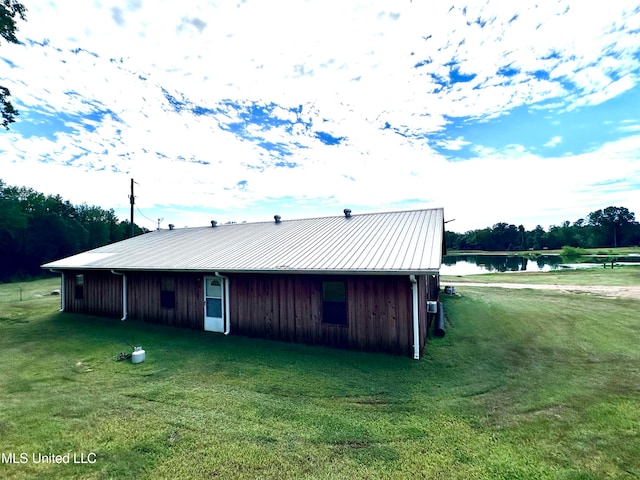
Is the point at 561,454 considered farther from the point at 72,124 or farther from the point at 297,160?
the point at 72,124

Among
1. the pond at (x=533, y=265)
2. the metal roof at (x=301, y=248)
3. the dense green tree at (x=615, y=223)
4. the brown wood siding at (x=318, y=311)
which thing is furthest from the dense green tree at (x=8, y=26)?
the dense green tree at (x=615, y=223)

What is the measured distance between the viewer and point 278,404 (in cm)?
478

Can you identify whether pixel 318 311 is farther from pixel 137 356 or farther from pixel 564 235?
pixel 564 235

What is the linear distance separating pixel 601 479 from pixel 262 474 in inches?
136

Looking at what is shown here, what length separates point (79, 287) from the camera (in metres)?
11.7

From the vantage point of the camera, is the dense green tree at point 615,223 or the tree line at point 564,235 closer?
the dense green tree at point 615,223

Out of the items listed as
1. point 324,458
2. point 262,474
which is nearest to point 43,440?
point 262,474

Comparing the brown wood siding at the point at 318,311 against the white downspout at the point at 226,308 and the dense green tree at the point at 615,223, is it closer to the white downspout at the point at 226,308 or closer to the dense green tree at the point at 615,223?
the white downspout at the point at 226,308

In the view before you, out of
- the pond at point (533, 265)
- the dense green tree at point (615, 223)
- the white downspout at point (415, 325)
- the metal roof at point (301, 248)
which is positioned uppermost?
the dense green tree at point (615, 223)

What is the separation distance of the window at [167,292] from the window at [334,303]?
5026 mm

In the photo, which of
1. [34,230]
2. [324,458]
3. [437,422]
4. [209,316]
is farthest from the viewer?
[34,230]

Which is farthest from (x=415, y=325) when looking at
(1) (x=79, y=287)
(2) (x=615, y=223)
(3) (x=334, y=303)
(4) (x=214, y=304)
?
(2) (x=615, y=223)

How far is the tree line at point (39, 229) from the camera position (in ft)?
81.8

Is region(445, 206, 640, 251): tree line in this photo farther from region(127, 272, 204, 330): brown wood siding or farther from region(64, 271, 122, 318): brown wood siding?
region(64, 271, 122, 318): brown wood siding
